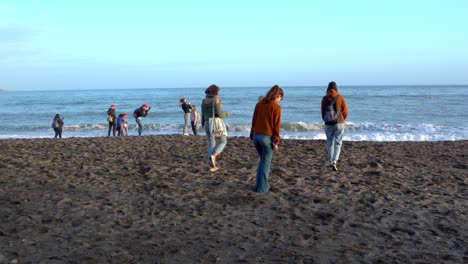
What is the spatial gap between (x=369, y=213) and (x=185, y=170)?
155 inches

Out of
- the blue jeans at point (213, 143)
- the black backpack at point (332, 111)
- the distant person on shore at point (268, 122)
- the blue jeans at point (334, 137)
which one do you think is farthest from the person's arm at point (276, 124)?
the blue jeans at point (334, 137)

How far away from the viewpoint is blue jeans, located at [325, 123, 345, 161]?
330 inches

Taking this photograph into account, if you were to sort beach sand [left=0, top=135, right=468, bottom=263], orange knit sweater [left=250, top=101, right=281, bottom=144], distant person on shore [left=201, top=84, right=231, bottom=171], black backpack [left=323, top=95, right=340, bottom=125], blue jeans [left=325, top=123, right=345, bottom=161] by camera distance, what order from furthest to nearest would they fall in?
blue jeans [left=325, top=123, right=345, bottom=161] → black backpack [left=323, top=95, right=340, bottom=125] → distant person on shore [left=201, top=84, right=231, bottom=171] → orange knit sweater [left=250, top=101, right=281, bottom=144] → beach sand [left=0, top=135, right=468, bottom=263]

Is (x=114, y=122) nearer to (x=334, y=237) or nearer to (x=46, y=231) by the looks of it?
(x=46, y=231)

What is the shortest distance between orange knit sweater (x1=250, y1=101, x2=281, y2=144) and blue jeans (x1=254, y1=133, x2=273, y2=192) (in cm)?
8

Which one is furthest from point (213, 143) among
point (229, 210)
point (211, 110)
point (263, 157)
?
point (229, 210)

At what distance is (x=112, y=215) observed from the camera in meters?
5.90

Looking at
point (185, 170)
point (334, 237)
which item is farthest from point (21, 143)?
point (334, 237)

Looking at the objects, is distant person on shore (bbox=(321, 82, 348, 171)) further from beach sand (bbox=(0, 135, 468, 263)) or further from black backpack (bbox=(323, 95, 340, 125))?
beach sand (bbox=(0, 135, 468, 263))

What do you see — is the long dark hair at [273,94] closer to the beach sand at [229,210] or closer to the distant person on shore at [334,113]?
the beach sand at [229,210]

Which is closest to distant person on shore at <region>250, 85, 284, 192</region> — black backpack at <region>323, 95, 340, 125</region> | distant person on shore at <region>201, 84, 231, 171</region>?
distant person on shore at <region>201, 84, 231, 171</region>

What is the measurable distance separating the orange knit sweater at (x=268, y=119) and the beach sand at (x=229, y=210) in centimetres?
94

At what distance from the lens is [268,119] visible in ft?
21.7

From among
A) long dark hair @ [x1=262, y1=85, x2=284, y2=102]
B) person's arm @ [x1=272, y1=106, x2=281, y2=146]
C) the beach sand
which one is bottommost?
the beach sand
